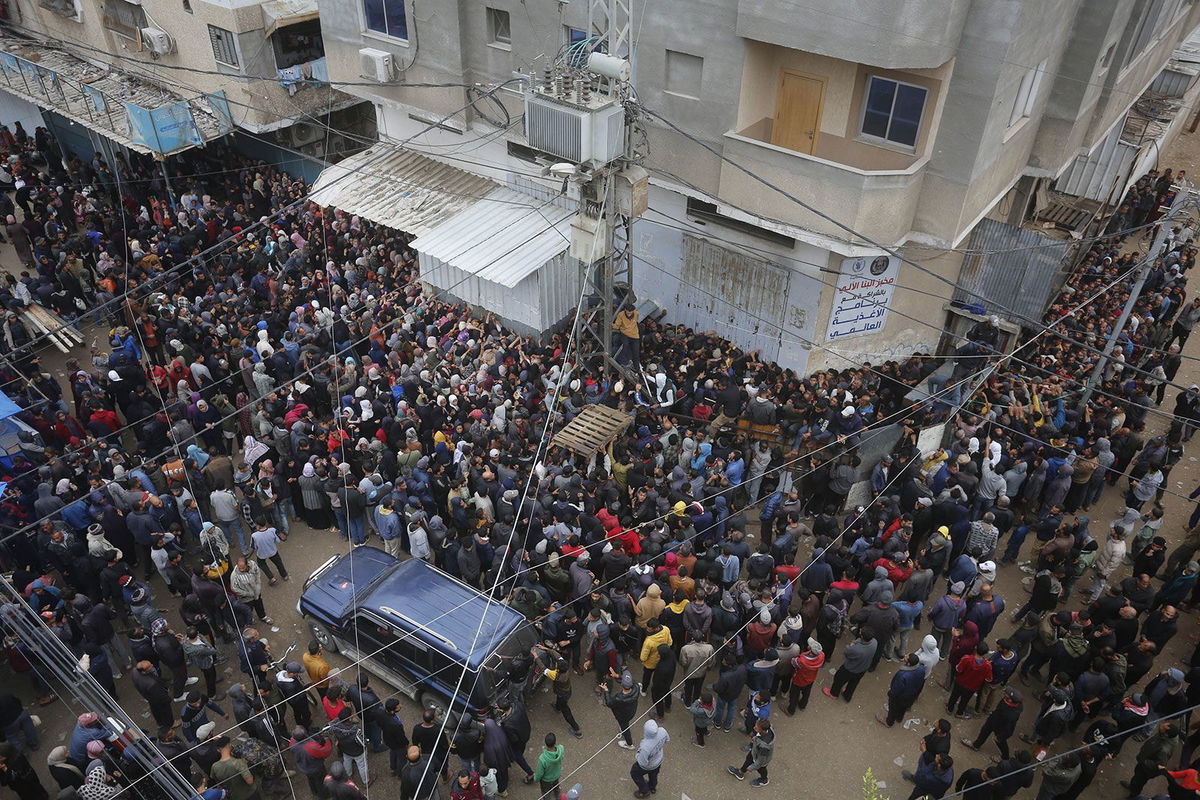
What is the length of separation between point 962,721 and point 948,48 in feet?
29.4

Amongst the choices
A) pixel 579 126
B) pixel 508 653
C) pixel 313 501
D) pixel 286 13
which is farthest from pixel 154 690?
pixel 286 13

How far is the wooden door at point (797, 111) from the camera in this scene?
47.7 ft

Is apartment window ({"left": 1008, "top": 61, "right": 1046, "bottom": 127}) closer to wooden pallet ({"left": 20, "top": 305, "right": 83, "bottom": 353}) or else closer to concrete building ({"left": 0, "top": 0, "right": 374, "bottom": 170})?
concrete building ({"left": 0, "top": 0, "right": 374, "bottom": 170})

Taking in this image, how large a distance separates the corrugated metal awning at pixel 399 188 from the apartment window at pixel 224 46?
4.11m

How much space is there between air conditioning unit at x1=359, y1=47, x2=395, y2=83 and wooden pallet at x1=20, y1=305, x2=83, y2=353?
7.58 m

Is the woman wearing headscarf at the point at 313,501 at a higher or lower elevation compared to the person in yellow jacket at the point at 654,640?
lower

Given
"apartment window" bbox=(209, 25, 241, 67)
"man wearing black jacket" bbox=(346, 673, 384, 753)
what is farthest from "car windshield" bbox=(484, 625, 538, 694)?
"apartment window" bbox=(209, 25, 241, 67)

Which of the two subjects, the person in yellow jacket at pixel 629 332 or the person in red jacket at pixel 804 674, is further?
the person in yellow jacket at pixel 629 332

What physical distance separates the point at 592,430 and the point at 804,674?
4629 mm

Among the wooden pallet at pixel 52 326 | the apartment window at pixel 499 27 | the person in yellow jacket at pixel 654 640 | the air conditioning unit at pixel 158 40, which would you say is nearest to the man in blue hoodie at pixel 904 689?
the person in yellow jacket at pixel 654 640

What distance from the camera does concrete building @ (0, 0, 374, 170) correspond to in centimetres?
1970

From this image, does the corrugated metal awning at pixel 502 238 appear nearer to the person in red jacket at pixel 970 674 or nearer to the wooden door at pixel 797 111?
the wooden door at pixel 797 111

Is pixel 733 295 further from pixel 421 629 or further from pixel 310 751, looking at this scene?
pixel 310 751

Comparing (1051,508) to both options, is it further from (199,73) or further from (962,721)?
(199,73)
